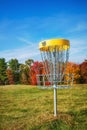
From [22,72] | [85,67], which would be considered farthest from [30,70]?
[85,67]

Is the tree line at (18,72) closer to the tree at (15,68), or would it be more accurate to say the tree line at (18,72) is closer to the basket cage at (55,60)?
the tree at (15,68)

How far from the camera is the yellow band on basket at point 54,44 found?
505 cm

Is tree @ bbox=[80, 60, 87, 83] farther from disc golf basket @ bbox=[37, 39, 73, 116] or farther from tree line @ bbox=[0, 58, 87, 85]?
disc golf basket @ bbox=[37, 39, 73, 116]

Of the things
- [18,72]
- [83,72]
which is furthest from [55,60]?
[18,72]

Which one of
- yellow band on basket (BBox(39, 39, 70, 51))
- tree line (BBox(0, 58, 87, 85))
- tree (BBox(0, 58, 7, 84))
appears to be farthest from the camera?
tree (BBox(0, 58, 7, 84))

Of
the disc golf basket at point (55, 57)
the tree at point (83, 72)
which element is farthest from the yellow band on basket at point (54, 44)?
the tree at point (83, 72)

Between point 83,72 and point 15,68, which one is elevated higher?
point 15,68

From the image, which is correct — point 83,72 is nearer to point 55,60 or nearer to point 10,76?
point 10,76

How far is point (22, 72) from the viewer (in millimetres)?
57500

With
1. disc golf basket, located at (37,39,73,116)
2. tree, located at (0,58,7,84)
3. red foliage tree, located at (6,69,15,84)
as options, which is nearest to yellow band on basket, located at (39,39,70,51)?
disc golf basket, located at (37,39,73,116)

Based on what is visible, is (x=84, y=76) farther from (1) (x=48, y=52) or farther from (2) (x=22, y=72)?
(1) (x=48, y=52)

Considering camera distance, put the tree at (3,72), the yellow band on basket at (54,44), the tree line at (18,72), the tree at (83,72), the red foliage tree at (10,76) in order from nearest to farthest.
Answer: the yellow band on basket at (54,44), the tree at (83,72), the tree line at (18,72), the red foliage tree at (10,76), the tree at (3,72)

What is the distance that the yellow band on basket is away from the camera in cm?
505

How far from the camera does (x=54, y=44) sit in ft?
16.6
